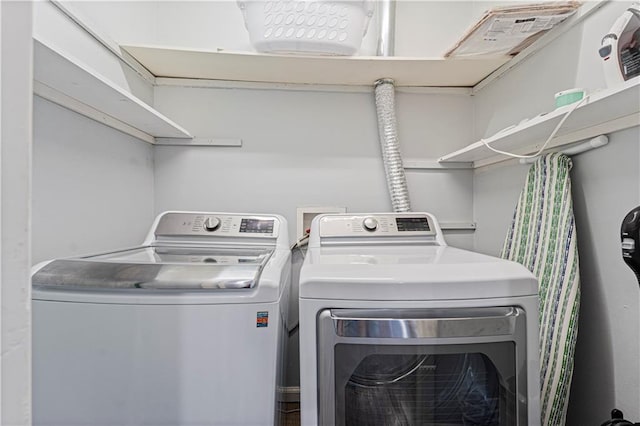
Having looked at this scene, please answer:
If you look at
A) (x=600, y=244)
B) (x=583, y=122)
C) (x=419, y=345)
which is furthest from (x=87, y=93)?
(x=600, y=244)

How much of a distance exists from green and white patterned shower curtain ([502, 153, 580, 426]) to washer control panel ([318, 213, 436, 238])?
433mm

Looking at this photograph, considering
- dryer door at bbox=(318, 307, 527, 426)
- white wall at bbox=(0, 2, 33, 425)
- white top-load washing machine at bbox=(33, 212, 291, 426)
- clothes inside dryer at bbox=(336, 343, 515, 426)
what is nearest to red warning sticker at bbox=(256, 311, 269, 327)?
white top-load washing machine at bbox=(33, 212, 291, 426)

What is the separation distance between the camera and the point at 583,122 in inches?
41.2

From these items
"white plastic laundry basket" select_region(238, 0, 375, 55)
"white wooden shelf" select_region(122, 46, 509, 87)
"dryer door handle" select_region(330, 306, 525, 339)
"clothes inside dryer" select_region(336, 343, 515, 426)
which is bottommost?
"clothes inside dryer" select_region(336, 343, 515, 426)

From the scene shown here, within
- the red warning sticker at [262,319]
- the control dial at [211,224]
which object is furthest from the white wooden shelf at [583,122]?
the control dial at [211,224]

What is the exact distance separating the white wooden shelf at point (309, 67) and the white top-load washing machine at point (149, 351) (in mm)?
1114

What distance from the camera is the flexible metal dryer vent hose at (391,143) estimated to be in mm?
1727

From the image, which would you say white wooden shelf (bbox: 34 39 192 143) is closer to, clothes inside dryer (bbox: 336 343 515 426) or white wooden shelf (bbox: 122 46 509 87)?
white wooden shelf (bbox: 122 46 509 87)

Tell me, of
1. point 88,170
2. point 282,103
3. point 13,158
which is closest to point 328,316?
point 13,158

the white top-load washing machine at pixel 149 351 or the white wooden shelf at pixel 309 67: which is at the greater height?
the white wooden shelf at pixel 309 67

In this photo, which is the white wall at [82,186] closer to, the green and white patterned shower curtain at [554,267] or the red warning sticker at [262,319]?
the red warning sticker at [262,319]

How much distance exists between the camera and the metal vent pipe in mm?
1698

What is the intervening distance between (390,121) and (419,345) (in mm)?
1258

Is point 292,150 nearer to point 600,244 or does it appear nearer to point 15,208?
point 600,244
